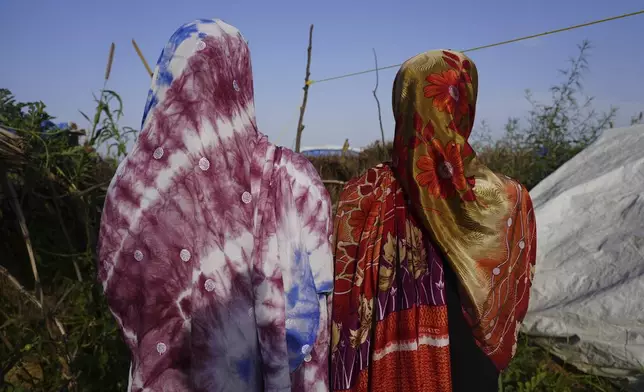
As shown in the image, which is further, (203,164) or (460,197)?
(460,197)

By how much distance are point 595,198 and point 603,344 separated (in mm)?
853

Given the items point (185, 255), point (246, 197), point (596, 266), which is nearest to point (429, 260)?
point (246, 197)

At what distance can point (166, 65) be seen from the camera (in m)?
1.36

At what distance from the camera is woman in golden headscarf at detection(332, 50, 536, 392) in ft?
5.00

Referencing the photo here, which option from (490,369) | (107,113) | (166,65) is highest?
(107,113)

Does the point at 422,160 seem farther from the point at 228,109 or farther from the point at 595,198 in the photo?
the point at 595,198

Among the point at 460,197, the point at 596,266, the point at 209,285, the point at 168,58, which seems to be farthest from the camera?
the point at 596,266

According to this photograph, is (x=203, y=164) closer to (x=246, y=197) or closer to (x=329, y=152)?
(x=246, y=197)

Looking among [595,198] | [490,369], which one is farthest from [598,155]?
[490,369]

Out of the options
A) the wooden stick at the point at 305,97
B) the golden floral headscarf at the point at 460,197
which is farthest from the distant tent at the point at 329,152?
the golden floral headscarf at the point at 460,197

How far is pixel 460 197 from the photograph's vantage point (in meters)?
1.52

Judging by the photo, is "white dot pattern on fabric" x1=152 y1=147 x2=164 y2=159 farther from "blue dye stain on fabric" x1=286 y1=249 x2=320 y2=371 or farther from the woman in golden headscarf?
the woman in golden headscarf

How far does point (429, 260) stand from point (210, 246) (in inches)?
26.2

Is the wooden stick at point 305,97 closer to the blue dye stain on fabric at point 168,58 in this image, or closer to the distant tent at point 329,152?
the blue dye stain on fabric at point 168,58
